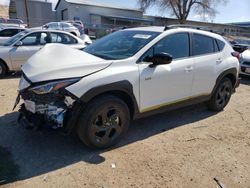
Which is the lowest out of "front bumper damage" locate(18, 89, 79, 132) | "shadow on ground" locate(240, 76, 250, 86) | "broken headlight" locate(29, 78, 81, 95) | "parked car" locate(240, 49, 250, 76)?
"shadow on ground" locate(240, 76, 250, 86)

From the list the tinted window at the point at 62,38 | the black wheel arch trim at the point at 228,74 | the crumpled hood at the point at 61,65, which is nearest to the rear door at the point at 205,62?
the black wheel arch trim at the point at 228,74

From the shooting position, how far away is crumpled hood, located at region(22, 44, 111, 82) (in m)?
3.32

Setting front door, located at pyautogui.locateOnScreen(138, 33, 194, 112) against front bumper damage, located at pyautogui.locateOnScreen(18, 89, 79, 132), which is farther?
front door, located at pyautogui.locateOnScreen(138, 33, 194, 112)

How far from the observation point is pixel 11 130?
423cm

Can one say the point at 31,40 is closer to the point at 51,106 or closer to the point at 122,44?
the point at 122,44

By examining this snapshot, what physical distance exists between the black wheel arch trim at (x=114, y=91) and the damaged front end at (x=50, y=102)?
17 cm

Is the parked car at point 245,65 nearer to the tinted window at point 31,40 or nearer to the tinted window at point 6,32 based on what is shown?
the tinted window at point 31,40

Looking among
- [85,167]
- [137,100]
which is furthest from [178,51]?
[85,167]

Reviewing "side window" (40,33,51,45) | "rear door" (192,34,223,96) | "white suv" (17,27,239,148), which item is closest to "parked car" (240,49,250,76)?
"rear door" (192,34,223,96)

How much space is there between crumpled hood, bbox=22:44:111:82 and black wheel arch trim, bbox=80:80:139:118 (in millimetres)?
247

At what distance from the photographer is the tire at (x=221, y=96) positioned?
211 inches

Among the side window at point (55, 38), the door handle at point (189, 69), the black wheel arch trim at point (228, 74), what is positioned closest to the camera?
the door handle at point (189, 69)

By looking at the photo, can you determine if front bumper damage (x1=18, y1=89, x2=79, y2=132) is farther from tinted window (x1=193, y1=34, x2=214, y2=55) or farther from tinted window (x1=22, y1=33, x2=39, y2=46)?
tinted window (x1=22, y1=33, x2=39, y2=46)

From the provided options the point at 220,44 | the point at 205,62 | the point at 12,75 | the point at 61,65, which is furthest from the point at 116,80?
the point at 12,75
